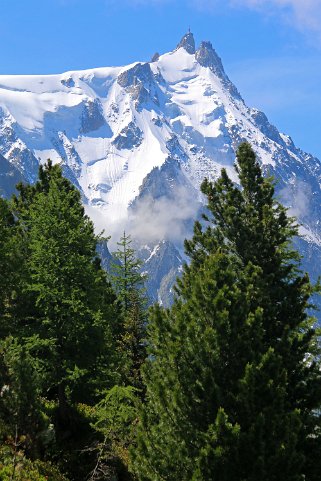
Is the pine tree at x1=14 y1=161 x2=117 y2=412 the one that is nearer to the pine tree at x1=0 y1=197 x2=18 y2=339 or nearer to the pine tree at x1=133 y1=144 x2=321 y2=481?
the pine tree at x1=0 y1=197 x2=18 y2=339

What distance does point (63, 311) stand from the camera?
19.4m

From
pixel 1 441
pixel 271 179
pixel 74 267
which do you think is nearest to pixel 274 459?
pixel 1 441

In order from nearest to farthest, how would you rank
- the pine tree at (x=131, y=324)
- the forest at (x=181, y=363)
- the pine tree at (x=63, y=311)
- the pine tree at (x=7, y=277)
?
the forest at (x=181, y=363)
the pine tree at (x=63, y=311)
the pine tree at (x=7, y=277)
the pine tree at (x=131, y=324)

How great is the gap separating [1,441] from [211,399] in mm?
7506

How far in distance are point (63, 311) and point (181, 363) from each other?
21.9ft

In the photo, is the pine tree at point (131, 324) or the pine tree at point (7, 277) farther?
the pine tree at point (131, 324)

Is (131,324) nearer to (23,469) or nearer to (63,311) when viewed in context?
(63,311)

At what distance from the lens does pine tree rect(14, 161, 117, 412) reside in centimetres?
1922

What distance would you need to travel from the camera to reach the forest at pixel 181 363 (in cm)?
1345

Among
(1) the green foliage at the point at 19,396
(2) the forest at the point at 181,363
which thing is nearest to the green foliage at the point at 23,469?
(2) the forest at the point at 181,363

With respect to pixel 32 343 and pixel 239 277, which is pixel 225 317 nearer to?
pixel 239 277

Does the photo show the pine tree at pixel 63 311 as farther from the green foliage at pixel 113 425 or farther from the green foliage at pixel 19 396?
the green foliage at pixel 19 396

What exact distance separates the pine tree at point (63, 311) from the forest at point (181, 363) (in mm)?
56

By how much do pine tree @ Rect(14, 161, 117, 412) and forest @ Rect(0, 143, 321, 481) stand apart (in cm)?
6
